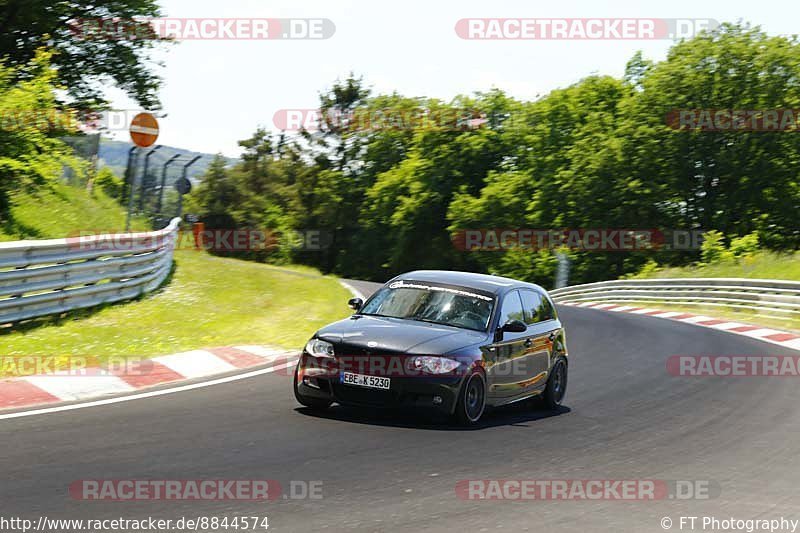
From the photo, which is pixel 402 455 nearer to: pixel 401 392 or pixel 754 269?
pixel 401 392

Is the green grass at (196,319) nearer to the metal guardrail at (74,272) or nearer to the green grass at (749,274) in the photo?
the metal guardrail at (74,272)

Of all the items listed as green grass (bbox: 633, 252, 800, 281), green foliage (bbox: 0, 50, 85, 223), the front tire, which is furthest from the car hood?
green grass (bbox: 633, 252, 800, 281)

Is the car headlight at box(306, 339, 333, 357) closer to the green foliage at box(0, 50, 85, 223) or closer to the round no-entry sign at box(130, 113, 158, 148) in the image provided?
the round no-entry sign at box(130, 113, 158, 148)

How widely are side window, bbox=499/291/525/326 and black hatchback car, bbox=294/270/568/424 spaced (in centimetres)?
1

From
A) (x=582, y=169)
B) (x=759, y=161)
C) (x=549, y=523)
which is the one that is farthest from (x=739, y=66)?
(x=549, y=523)

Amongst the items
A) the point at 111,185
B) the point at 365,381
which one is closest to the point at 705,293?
the point at 111,185

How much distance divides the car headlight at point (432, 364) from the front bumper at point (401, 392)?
62mm

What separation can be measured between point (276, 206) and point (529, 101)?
85.4 ft

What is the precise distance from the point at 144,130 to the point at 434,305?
1088cm

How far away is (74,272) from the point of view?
1434 centimetres

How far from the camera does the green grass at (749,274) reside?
984 inches

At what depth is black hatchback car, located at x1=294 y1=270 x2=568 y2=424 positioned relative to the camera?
8.92 m

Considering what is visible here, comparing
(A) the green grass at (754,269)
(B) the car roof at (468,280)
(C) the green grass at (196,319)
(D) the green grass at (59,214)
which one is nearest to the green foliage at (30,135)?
(D) the green grass at (59,214)

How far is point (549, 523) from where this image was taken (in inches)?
236
